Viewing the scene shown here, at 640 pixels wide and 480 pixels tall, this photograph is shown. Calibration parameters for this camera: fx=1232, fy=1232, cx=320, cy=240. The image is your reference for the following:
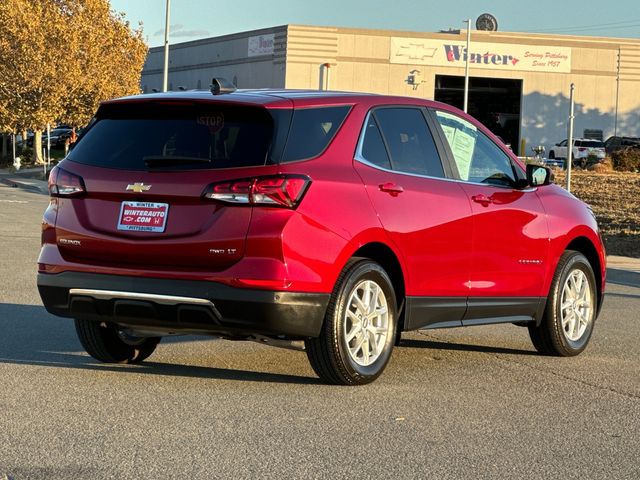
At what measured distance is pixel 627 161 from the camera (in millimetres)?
53469

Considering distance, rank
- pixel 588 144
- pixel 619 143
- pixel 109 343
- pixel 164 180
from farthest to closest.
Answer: pixel 619 143 → pixel 588 144 → pixel 109 343 → pixel 164 180

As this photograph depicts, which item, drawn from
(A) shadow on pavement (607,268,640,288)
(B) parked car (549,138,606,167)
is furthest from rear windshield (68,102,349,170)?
(B) parked car (549,138,606,167)

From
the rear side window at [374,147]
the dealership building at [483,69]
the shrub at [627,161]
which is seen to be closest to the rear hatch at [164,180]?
the rear side window at [374,147]

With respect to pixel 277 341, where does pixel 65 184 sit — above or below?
above

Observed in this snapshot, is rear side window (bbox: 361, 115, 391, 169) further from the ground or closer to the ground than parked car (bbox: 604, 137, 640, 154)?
closer to the ground

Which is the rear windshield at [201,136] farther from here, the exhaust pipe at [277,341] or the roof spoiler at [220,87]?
the exhaust pipe at [277,341]

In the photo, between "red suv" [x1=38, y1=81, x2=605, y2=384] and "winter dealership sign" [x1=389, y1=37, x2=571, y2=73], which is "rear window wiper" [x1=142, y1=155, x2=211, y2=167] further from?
"winter dealership sign" [x1=389, y1=37, x2=571, y2=73]

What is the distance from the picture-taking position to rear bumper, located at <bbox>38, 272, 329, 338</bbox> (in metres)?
6.98

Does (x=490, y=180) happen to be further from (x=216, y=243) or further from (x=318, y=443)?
(x=318, y=443)

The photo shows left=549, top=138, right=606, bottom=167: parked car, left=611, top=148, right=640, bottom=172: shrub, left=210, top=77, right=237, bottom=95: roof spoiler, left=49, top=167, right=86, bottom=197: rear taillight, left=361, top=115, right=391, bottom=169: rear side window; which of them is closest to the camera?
left=49, top=167, right=86, bottom=197: rear taillight

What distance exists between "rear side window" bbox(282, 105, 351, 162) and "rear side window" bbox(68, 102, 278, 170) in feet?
0.45

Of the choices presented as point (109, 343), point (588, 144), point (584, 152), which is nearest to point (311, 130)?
point (109, 343)

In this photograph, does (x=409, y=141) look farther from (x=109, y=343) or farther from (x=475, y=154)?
(x=109, y=343)

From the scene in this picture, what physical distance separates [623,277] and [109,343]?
10.4m
